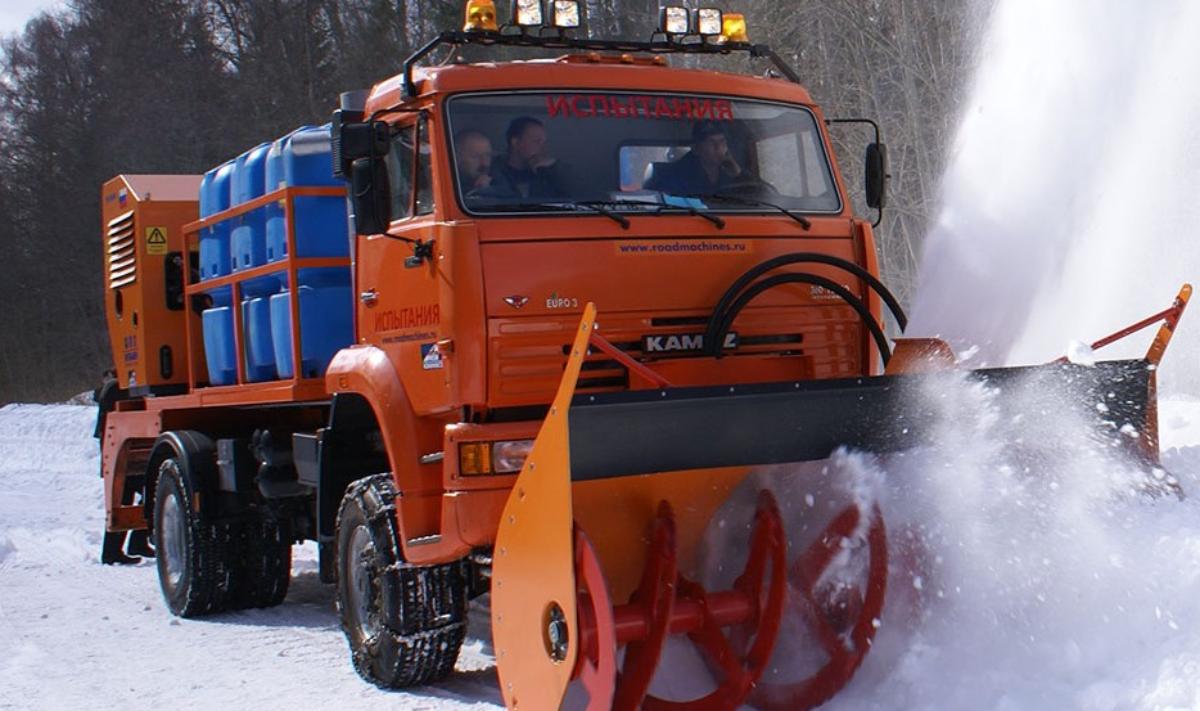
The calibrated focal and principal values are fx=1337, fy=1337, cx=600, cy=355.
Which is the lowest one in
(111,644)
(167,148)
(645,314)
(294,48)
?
(111,644)

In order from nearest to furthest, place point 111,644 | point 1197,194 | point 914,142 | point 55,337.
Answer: point 111,644, point 1197,194, point 914,142, point 55,337

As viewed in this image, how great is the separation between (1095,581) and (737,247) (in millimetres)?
1878

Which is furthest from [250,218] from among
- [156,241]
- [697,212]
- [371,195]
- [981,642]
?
[981,642]

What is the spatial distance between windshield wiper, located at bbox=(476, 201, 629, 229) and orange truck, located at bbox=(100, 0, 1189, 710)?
0.06ft

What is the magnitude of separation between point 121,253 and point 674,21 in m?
4.49

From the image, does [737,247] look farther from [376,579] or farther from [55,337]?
[55,337]

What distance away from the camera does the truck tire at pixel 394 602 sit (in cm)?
541

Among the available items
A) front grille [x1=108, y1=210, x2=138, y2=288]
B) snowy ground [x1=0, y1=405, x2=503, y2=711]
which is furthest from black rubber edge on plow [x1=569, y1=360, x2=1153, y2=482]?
front grille [x1=108, y1=210, x2=138, y2=288]

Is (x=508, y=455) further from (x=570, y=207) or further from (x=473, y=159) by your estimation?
(x=473, y=159)

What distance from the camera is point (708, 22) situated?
6293 millimetres

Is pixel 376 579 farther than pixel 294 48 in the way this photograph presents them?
No

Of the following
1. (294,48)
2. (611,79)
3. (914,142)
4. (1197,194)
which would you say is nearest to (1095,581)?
(611,79)

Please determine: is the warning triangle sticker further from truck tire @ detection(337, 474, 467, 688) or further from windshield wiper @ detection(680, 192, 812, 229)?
windshield wiper @ detection(680, 192, 812, 229)

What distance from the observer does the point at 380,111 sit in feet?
18.1
